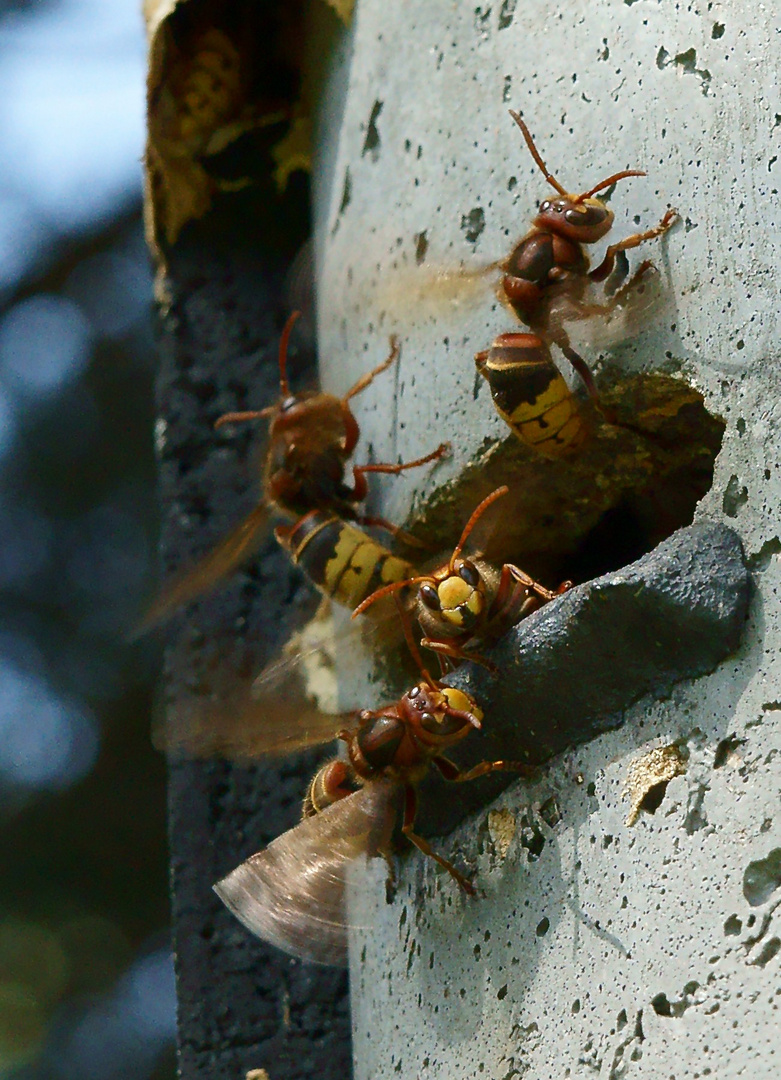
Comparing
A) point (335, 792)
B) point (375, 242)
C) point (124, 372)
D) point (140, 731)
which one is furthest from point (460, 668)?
point (124, 372)

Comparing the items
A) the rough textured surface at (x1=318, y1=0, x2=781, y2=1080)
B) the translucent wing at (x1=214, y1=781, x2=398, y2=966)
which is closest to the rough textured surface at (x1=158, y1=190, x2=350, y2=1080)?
the rough textured surface at (x1=318, y1=0, x2=781, y2=1080)

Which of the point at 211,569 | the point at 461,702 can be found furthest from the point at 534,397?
the point at 211,569

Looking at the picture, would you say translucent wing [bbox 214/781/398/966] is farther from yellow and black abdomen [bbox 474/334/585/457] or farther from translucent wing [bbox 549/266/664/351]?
translucent wing [bbox 549/266/664/351]

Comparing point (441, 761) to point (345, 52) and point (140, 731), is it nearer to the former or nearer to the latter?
point (345, 52)

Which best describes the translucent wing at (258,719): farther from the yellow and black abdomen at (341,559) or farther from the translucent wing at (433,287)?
the translucent wing at (433,287)

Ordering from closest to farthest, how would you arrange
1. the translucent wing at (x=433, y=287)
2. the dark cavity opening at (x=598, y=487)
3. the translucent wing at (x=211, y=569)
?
the dark cavity opening at (x=598, y=487) < the translucent wing at (x=433, y=287) < the translucent wing at (x=211, y=569)

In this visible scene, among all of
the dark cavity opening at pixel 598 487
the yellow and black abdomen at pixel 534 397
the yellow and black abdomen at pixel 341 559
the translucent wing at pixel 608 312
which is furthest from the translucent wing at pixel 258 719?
the translucent wing at pixel 608 312
